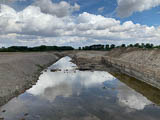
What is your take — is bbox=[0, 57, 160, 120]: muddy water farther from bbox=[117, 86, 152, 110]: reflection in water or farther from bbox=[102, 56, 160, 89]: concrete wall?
bbox=[102, 56, 160, 89]: concrete wall

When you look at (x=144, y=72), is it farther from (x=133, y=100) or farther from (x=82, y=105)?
(x=82, y=105)

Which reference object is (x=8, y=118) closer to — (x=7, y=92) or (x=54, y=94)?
(x=7, y=92)

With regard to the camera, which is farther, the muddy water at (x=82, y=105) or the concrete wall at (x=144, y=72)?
the concrete wall at (x=144, y=72)

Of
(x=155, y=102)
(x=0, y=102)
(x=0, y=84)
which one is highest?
(x=0, y=84)

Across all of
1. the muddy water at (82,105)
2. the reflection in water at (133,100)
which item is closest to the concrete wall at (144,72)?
the muddy water at (82,105)

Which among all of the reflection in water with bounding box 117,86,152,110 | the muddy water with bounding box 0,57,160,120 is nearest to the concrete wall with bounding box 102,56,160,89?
the muddy water with bounding box 0,57,160,120

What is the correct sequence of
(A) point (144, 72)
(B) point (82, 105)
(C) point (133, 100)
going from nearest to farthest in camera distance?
(B) point (82, 105) < (C) point (133, 100) < (A) point (144, 72)

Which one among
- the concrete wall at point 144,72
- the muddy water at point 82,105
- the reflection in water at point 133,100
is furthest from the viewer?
the concrete wall at point 144,72

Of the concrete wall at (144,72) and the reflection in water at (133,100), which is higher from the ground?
the concrete wall at (144,72)

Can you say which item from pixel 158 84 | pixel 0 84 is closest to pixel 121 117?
pixel 158 84

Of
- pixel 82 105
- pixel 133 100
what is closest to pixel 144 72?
pixel 133 100

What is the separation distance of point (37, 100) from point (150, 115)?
10.5 m

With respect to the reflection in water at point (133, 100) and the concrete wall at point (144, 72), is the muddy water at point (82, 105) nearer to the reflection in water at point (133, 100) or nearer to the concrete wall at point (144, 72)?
the reflection in water at point (133, 100)

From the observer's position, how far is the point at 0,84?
44.5ft
